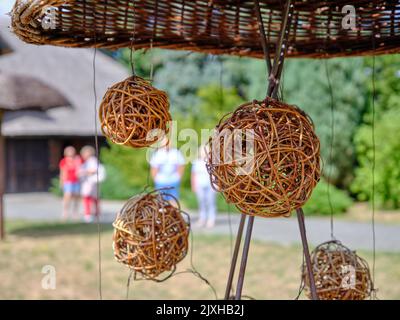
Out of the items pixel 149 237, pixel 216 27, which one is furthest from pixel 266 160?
pixel 216 27

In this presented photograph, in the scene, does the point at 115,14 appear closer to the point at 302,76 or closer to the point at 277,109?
the point at 277,109

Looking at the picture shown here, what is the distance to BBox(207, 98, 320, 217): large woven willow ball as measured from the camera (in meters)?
1.58

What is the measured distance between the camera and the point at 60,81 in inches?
698

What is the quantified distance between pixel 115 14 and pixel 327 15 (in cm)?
91

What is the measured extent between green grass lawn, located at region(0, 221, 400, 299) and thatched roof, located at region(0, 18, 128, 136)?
7.74 metres

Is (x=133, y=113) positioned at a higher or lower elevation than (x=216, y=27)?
lower

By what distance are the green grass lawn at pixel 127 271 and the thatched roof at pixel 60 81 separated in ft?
25.4

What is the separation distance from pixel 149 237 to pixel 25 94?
6166 mm

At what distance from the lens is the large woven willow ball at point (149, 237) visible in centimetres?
209

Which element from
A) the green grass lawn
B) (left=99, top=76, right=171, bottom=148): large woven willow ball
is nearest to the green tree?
the green grass lawn

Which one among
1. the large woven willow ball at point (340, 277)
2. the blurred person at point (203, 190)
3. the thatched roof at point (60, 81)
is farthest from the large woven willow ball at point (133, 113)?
the thatched roof at point (60, 81)

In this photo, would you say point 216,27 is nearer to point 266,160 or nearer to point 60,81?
point 266,160

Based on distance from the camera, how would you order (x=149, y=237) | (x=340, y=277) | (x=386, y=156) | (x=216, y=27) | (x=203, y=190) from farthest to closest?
(x=203, y=190) < (x=386, y=156) < (x=216, y=27) < (x=340, y=277) < (x=149, y=237)

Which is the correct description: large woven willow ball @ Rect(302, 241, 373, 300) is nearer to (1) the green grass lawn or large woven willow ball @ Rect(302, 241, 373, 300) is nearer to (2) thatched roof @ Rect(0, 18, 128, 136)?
(1) the green grass lawn
